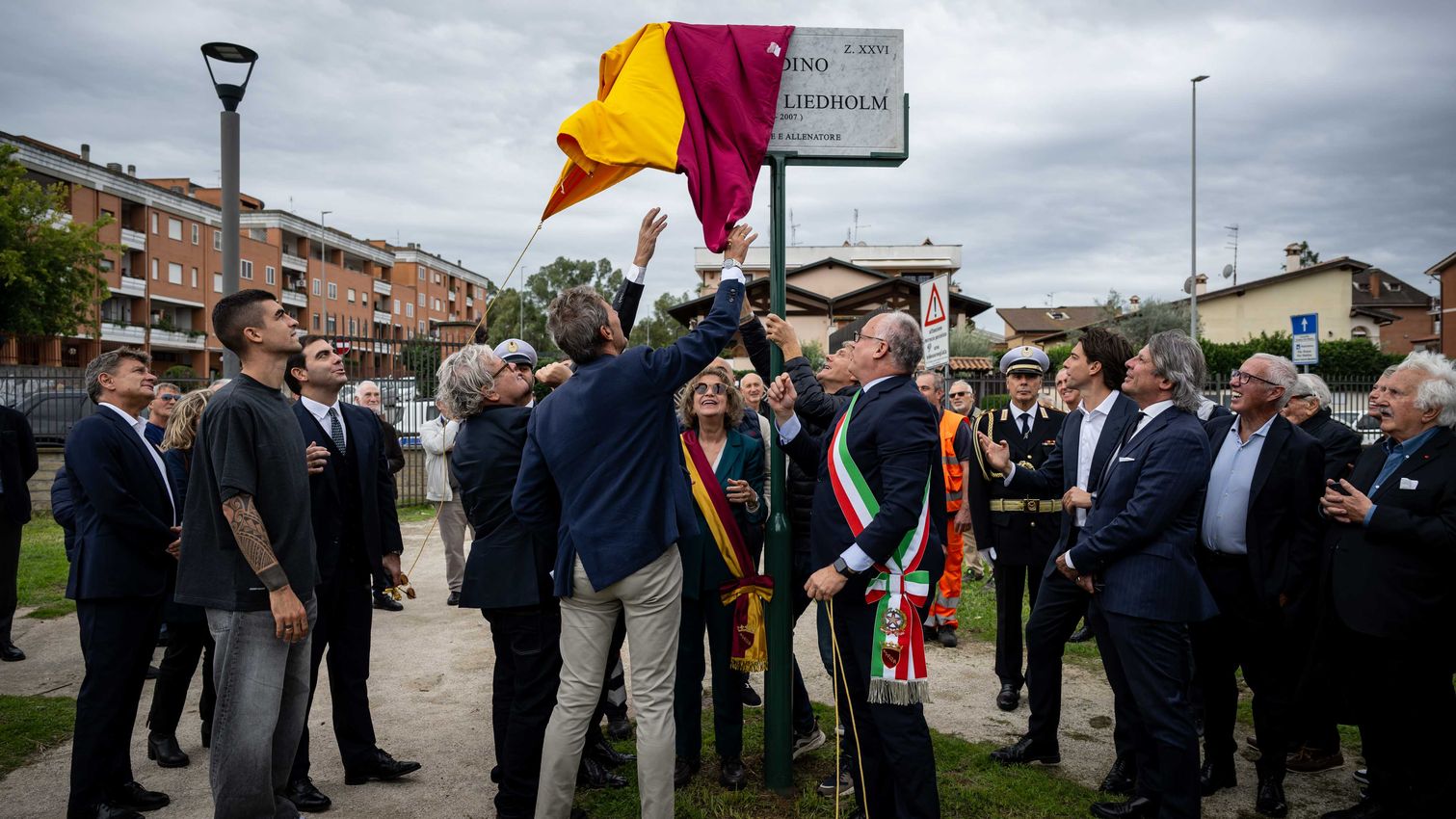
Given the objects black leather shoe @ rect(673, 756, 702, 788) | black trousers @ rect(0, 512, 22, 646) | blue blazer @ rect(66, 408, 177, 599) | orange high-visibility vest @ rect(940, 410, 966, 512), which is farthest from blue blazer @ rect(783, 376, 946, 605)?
black trousers @ rect(0, 512, 22, 646)

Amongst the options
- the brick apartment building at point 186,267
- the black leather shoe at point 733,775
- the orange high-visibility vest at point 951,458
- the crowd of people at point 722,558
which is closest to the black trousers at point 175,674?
the crowd of people at point 722,558

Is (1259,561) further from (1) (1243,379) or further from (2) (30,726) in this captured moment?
(2) (30,726)

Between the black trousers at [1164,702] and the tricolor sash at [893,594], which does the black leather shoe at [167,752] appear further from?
the black trousers at [1164,702]

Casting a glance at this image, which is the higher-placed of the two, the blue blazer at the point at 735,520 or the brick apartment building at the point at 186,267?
the brick apartment building at the point at 186,267

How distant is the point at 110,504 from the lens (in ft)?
14.1

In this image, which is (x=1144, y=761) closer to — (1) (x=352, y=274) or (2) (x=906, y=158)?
(2) (x=906, y=158)

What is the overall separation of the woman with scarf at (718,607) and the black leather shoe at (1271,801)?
248 cm

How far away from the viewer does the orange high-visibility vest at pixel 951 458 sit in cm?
741

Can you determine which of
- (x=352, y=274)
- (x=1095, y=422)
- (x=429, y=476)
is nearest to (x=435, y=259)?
(x=352, y=274)

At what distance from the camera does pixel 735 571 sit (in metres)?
4.66

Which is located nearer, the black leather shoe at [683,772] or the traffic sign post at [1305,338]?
the black leather shoe at [683,772]

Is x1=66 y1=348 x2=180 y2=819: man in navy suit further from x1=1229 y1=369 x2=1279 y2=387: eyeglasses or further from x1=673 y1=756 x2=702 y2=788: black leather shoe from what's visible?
x1=1229 y1=369 x2=1279 y2=387: eyeglasses

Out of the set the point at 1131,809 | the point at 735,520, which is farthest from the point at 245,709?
the point at 1131,809

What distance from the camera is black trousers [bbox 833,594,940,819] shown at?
367cm
